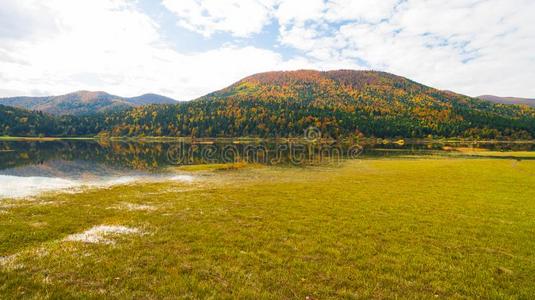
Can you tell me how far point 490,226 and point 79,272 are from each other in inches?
1011

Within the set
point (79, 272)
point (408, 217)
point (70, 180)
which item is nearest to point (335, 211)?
point (408, 217)

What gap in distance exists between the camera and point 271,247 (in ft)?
55.2

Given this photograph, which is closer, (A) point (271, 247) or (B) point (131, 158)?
(A) point (271, 247)

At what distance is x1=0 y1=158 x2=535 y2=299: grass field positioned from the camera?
12.5m

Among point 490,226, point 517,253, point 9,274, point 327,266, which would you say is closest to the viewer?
point 9,274

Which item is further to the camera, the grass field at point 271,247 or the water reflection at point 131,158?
the water reflection at point 131,158

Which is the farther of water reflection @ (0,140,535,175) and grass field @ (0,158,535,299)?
water reflection @ (0,140,535,175)

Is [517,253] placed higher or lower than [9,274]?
lower

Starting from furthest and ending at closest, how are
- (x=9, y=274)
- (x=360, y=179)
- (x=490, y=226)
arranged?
(x=360, y=179) < (x=490, y=226) < (x=9, y=274)

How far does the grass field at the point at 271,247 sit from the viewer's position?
12469mm

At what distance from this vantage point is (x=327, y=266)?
14.4m

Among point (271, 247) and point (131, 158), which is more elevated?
point (131, 158)

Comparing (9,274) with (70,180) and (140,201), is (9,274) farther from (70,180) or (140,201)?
(70,180)

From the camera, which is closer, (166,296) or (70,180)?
(166,296)
